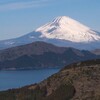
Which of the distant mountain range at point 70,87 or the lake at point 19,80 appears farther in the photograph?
the lake at point 19,80

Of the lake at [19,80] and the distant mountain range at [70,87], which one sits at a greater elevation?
the distant mountain range at [70,87]

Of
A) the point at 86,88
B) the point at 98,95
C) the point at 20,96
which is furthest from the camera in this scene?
the point at 20,96

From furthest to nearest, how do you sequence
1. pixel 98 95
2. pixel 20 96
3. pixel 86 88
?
pixel 20 96 < pixel 86 88 < pixel 98 95

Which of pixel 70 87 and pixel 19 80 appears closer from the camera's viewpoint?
pixel 70 87

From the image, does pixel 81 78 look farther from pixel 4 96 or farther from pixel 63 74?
pixel 4 96

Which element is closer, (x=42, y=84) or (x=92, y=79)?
(x=92, y=79)

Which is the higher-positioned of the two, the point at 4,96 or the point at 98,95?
the point at 98,95

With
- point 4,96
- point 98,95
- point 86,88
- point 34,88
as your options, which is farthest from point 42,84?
point 98,95

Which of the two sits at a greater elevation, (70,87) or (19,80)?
(70,87)
